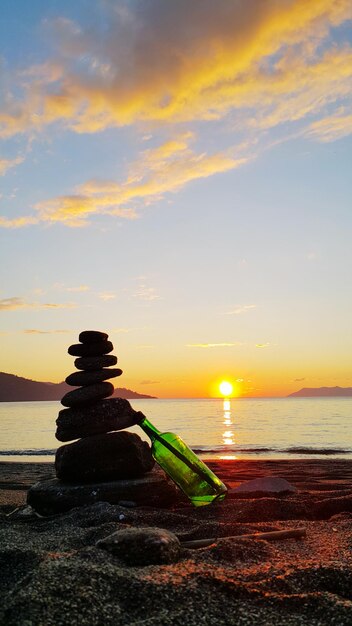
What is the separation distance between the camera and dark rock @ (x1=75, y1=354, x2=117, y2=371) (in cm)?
932

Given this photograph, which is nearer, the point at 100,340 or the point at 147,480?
the point at 147,480

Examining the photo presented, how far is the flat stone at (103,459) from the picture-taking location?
851 cm

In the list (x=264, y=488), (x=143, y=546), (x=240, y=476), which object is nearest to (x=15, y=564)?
(x=143, y=546)

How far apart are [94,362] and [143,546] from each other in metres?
5.28

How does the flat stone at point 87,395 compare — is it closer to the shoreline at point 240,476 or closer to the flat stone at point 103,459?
the flat stone at point 103,459

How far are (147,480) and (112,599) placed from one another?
16.2ft

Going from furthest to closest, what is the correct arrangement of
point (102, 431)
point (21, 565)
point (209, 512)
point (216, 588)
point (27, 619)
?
1. point (102, 431)
2. point (209, 512)
3. point (21, 565)
4. point (216, 588)
5. point (27, 619)

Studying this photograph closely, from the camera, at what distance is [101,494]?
7980mm

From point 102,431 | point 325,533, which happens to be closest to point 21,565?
point 325,533

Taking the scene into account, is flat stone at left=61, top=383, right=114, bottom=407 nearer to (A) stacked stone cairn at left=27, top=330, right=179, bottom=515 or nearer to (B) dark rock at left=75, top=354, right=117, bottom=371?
(A) stacked stone cairn at left=27, top=330, right=179, bottom=515

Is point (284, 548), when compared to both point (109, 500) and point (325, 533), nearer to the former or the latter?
point (325, 533)

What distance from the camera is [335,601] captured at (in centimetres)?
318

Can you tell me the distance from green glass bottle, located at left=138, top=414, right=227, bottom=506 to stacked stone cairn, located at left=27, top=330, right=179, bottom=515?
338mm

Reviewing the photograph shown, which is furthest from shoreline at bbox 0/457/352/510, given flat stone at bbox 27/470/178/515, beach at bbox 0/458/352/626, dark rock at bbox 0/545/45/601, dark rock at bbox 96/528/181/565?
dark rock at bbox 96/528/181/565
